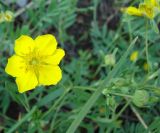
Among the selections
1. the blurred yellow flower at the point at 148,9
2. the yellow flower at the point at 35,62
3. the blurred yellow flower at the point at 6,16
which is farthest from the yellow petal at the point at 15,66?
the blurred yellow flower at the point at 148,9

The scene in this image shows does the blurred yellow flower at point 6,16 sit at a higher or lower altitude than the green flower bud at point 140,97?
higher

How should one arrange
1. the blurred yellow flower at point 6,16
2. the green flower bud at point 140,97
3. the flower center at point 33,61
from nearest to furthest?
the green flower bud at point 140,97, the flower center at point 33,61, the blurred yellow flower at point 6,16

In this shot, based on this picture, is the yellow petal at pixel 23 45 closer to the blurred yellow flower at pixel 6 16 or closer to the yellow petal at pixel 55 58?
the yellow petal at pixel 55 58

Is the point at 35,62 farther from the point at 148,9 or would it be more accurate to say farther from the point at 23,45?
the point at 148,9

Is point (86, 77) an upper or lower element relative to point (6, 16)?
lower

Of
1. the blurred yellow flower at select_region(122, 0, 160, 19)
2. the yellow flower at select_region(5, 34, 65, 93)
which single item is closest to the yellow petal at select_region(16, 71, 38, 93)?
the yellow flower at select_region(5, 34, 65, 93)

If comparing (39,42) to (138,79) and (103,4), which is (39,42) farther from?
(103,4)

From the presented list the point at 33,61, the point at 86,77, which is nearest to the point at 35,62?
the point at 33,61
